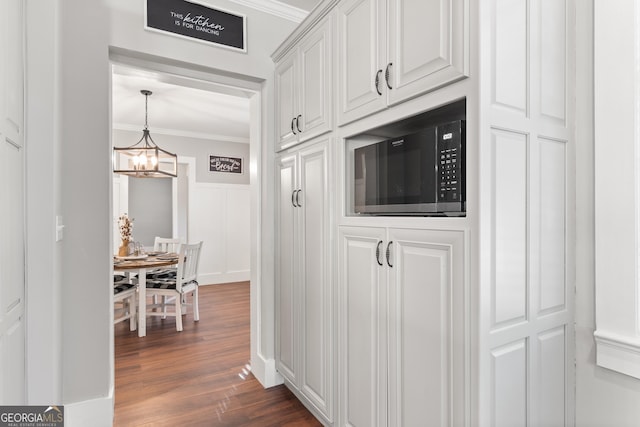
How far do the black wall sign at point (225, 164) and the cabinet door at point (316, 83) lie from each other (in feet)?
14.4

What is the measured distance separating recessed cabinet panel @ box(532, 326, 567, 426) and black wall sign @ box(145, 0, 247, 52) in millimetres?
2377

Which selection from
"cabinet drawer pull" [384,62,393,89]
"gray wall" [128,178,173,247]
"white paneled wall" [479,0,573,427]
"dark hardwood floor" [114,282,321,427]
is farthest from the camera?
"gray wall" [128,178,173,247]

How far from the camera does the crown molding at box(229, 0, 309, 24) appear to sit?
2.44 metres

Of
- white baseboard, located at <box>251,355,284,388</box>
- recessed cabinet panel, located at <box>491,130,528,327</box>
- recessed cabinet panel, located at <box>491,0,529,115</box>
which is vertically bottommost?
white baseboard, located at <box>251,355,284,388</box>

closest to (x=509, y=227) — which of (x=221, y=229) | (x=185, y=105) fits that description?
(x=185, y=105)

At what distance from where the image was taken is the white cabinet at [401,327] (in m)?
1.18

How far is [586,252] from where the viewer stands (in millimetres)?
1357

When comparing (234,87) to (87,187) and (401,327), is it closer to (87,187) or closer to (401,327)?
(87,187)

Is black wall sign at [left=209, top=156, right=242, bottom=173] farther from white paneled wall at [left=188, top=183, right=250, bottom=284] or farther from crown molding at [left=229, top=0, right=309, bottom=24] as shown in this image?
crown molding at [left=229, top=0, right=309, bottom=24]

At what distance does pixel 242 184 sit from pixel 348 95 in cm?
504

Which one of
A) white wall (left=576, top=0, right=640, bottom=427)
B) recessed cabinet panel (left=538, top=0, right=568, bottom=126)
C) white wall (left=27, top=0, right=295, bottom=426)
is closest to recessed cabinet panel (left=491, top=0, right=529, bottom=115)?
recessed cabinet panel (left=538, top=0, right=568, bottom=126)

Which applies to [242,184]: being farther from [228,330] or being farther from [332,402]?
[332,402]

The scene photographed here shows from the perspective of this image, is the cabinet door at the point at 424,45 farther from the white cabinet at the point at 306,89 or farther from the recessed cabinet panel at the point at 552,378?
the recessed cabinet panel at the point at 552,378

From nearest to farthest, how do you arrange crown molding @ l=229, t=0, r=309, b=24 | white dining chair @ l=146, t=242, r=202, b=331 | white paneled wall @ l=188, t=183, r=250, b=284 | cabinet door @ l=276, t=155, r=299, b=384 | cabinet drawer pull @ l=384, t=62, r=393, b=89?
1. cabinet drawer pull @ l=384, t=62, r=393, b=89
2. cabinet door @ l=276, t=155, r=299, b=384
3. crown molding @ l=229, t=0, r=309, b=24
4. white dining chair @ l=146, t=242, r=202, b=331
5. white paneled wall @ l=188, t=183, r=250, b=284
